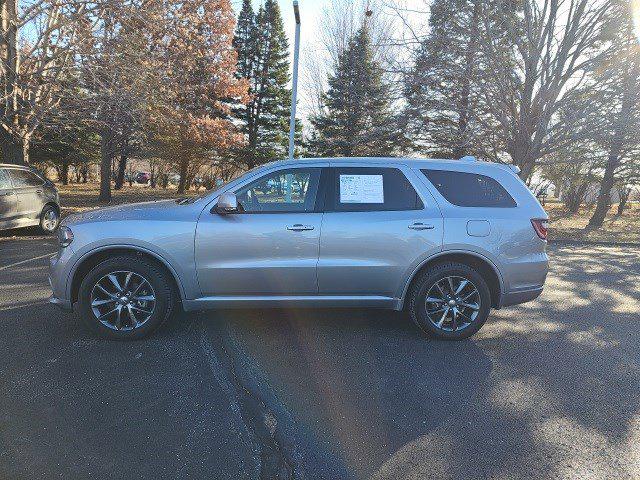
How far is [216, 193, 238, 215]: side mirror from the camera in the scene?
12.0ft

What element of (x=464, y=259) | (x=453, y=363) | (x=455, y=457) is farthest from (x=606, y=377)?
(x=455, y=457)

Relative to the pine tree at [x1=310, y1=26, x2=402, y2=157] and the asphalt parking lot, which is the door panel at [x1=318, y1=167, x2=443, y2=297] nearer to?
the asphalt parking lot

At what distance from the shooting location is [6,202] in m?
8.19

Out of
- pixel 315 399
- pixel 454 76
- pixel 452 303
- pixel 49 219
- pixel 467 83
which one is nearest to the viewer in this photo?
pixel 315 399

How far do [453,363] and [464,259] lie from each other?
3.62ft

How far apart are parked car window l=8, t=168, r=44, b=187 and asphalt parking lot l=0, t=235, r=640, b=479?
5231 mm

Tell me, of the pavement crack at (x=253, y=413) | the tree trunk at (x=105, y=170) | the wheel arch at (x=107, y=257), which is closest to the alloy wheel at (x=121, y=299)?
the wheel arch at (x=107, y=257)

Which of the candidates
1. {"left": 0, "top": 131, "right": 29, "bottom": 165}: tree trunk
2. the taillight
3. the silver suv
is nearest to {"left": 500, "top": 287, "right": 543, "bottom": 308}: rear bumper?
the silver suv

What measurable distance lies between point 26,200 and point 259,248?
7.89 metres

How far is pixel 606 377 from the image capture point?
3.44 m

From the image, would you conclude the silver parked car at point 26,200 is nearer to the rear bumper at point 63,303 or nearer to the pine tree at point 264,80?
the rear bumper at point 63,303

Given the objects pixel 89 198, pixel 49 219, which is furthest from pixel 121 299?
pixel 89 198

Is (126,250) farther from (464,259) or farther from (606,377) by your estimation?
(606,377)

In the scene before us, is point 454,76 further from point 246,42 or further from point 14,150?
point 246,42
